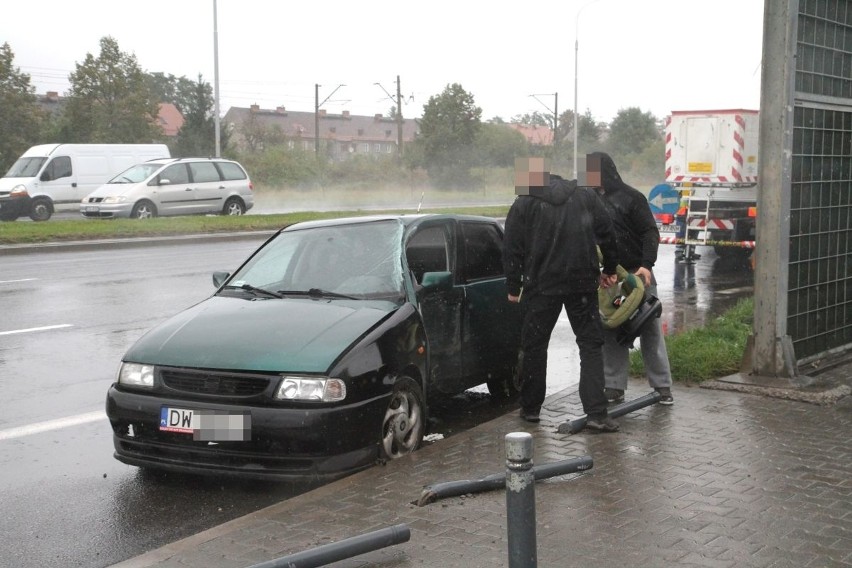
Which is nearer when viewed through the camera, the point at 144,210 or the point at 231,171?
the point at 144,210

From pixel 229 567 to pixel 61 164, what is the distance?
89.4 ft

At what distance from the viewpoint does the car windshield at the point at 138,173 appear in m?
26.3

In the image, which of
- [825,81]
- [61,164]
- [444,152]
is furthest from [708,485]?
[444,152]

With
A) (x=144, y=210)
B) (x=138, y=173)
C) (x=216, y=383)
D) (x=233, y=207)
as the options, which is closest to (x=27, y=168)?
(x=138, y=173)

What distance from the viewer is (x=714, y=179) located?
18.8 m

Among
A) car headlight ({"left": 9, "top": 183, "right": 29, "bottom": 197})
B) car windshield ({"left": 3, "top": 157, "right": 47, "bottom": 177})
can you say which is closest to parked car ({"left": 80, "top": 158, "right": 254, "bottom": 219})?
car headlight ({"left": 9, "top": 183, "right": 29, "bottom": 197})

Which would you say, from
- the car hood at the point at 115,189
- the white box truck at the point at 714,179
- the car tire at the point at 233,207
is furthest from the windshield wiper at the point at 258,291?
the car tire at the point at 233,207

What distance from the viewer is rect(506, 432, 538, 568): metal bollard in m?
3.36

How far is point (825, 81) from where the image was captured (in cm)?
805

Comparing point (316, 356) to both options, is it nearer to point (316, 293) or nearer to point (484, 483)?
point (316, 293)

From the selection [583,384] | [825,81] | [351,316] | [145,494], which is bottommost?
[145,494]

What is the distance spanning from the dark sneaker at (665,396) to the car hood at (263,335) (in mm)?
2197

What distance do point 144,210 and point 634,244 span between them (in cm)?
2089

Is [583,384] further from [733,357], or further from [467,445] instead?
[733,357]
